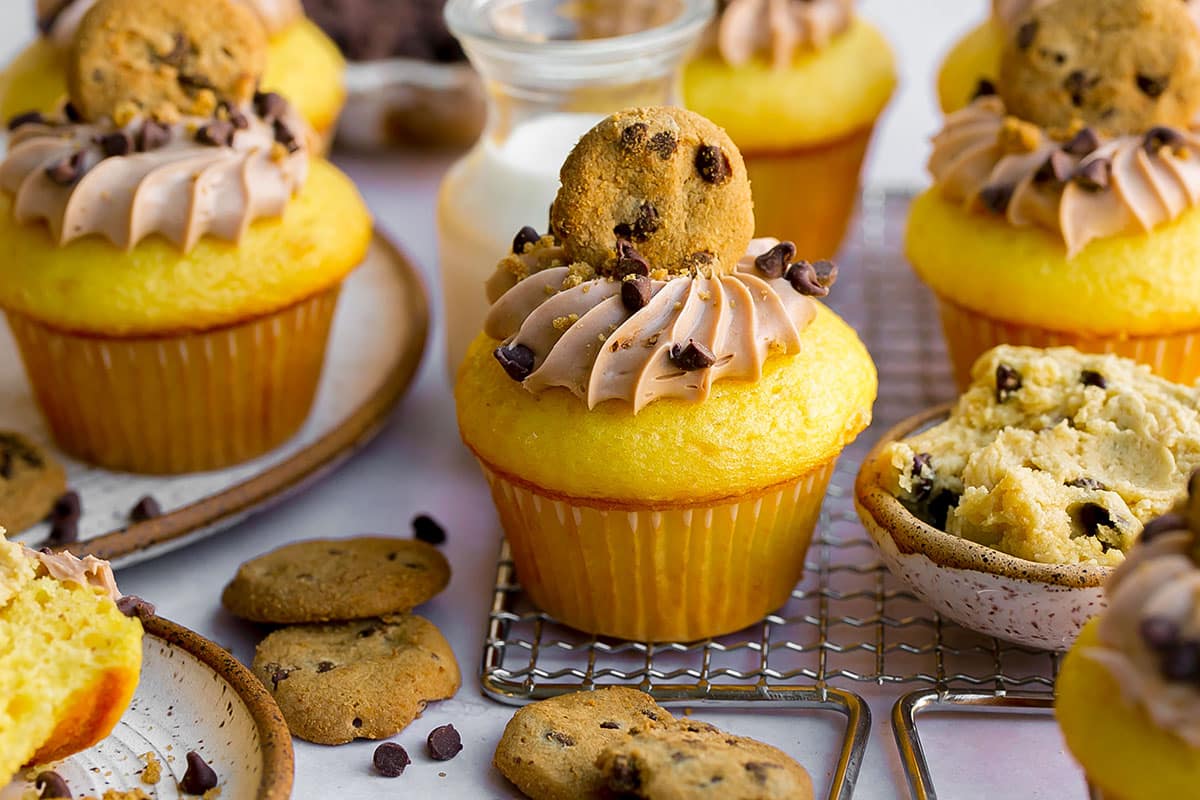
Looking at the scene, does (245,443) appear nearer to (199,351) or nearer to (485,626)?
(199,351)

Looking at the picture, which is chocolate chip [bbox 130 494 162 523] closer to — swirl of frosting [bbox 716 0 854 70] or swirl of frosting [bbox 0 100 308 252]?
swirl of frosting [bbox 0 100 308 252]

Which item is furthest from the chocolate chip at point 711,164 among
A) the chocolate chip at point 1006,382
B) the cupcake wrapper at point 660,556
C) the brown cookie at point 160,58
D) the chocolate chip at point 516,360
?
the brown cookie at point 160,58

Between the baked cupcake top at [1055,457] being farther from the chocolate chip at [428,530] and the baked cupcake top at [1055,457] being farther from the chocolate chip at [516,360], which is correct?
the chocolate chip at [428,530]

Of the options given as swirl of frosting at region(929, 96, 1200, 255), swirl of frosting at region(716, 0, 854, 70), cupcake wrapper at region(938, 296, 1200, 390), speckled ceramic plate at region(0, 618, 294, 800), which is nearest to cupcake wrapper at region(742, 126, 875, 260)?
swirl of frosting at region(716, 0, 854, 70)

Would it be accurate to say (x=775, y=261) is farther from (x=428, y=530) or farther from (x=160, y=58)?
(x=160, y=58)

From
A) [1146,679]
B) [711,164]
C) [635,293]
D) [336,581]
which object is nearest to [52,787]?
[336,581]

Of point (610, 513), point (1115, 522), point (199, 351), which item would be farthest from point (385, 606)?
point (1115, 522)
